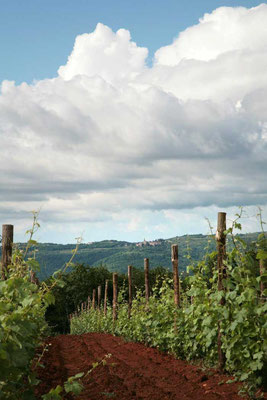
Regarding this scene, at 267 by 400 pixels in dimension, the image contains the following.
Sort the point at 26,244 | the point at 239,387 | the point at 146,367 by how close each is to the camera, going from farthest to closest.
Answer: the point at 146,367 → the point at 239,387 → the point at 26,244

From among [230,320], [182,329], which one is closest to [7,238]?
[230,320]

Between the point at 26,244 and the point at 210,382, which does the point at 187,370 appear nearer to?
the point at 210,382

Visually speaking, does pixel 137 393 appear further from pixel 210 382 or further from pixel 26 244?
pixel 26 244

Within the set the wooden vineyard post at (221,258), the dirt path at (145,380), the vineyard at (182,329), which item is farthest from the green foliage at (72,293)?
the wooden vineyard post at (221,258)

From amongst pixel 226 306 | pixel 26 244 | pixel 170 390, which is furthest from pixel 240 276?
pixel 26 244

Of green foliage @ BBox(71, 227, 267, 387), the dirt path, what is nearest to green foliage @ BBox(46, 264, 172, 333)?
green foliage @ BBox(71, 227, 267, 387)

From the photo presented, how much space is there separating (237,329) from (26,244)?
3.48 meters

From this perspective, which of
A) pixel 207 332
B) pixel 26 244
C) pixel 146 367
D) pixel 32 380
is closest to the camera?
pixel 32 380

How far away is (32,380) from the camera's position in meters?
4.77

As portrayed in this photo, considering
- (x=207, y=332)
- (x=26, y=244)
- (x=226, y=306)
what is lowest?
(x=207, y=332)

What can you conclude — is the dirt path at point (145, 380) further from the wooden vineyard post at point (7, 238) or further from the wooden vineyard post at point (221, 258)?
the wooden vineyard post at point (7, 238)

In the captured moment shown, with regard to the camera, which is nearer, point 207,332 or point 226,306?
point 226,306

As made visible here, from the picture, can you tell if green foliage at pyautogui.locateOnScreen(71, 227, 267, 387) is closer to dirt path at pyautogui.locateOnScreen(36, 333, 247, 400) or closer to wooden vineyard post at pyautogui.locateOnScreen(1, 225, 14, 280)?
dirt path at pyautogui.locateOnScreen(36, 333, 247, 400)

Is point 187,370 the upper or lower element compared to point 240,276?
lower
